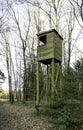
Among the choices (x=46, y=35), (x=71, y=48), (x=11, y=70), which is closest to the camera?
(x=46, y=35)

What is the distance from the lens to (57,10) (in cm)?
1856

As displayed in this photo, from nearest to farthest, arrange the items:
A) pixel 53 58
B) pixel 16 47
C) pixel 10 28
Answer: pixel 53 58, pixel 10 28, pixel 16 47

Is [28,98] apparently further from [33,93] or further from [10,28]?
[10,28]

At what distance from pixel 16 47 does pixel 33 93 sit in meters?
10.3

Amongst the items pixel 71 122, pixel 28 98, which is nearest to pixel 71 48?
pixel 28 98

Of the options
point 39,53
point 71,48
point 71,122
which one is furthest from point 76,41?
point 71,122

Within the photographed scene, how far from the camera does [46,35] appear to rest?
41.6ft

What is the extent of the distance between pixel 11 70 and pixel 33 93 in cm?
695

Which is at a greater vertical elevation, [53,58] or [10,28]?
[10,28]

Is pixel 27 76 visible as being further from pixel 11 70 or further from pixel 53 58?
pixel 53 58

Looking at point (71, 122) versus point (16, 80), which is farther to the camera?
point (16, 80)

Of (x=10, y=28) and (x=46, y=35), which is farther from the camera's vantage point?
(x=10, y=28)

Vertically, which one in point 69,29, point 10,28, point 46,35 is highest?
point 69,29

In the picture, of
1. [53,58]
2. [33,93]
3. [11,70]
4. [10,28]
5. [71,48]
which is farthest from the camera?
[11,70]
